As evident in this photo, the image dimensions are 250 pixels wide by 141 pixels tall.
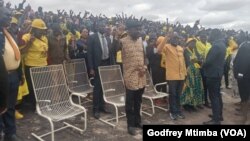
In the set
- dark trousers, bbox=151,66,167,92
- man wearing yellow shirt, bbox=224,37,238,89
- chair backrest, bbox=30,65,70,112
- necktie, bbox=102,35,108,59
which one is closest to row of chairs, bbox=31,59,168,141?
chair backrest, bbox=30,65,70,112

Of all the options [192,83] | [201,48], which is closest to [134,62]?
[192,83]

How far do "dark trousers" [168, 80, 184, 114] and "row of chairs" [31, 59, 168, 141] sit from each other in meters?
0.40

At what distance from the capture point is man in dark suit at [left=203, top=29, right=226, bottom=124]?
689cm

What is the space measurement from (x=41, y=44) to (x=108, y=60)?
1.57 meters

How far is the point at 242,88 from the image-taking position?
748 centimetres

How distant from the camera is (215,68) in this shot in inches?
271

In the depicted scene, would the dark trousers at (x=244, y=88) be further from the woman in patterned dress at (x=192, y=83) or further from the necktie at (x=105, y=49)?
the necktie at (x=105, y=49)

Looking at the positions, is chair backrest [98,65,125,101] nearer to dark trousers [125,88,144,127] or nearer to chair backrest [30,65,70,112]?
dark trousers [125,88,144,127]

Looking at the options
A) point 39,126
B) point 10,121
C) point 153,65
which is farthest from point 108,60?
point 10,121

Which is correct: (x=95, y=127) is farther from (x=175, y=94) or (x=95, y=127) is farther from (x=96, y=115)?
(x=175, y=94)

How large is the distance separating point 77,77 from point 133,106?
179 cm

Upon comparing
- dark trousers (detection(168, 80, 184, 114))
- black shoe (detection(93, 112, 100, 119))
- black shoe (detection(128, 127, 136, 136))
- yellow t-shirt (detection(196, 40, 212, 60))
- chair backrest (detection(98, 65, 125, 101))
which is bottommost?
black shoe (detection(128, 127, 136, 136))

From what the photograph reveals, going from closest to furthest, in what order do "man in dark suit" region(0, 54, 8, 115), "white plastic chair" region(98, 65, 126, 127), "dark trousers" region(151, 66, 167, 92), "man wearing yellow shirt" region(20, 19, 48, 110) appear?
"man in dark suit" region(0, 54, 8, 115) → "man wearing yellow shirt" region(20, 19, 48, 110) → "white plastic chair" region(98, 65, 126, 127) → "dark trousers" region(151, 66, 167, 92)

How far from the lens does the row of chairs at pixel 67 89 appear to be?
5613mm
